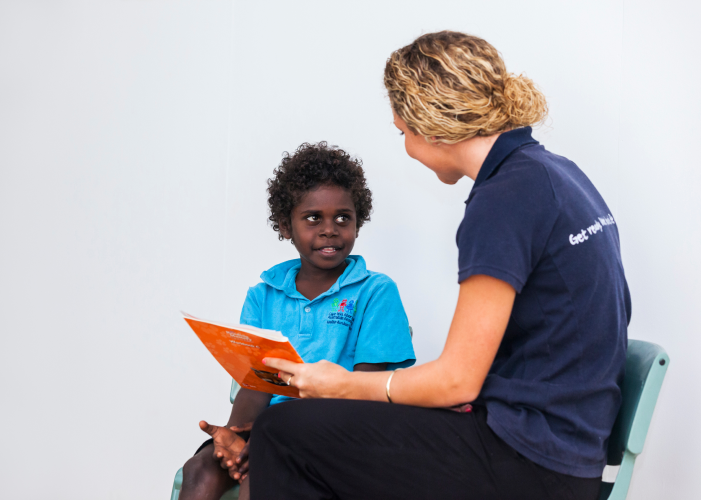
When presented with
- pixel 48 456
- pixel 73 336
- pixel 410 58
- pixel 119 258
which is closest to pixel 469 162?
pixel 410 58

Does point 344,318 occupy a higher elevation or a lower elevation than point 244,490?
higher

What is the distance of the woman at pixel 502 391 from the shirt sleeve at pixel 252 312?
69 cm

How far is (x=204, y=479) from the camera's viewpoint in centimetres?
141

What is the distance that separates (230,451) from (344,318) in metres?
0.47

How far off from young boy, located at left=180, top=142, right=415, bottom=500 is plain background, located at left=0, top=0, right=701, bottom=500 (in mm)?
378

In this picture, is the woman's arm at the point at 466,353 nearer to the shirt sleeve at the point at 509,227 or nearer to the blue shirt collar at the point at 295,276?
the shirt sleeve at the point at 509,227

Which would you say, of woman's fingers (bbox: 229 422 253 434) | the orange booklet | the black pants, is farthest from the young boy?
the black pants

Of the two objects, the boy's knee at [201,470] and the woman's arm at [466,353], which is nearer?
the woman's arm at [466,353]

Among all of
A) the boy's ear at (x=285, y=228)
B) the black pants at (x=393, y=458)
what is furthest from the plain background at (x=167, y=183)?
the black pants at (x=393, y=458)

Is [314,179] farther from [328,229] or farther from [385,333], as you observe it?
[385,333]

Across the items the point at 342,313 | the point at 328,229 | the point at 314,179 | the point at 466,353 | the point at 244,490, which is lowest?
the point at 244,490

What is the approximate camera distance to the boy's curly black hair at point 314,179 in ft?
5.93

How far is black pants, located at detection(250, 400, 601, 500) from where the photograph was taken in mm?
986

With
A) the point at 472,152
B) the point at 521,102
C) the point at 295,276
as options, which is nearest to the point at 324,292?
the point at 295,276
